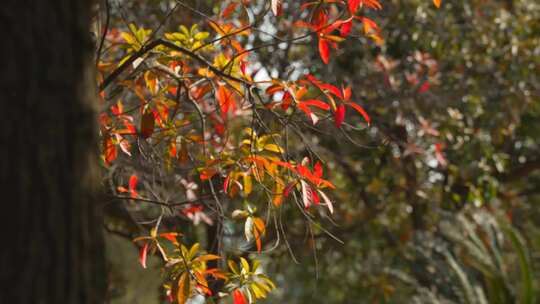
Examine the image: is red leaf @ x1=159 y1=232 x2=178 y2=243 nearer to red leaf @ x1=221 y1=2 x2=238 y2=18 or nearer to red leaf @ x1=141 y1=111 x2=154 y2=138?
red leaf @ x1=141 y1=111 x2=154 y2=138

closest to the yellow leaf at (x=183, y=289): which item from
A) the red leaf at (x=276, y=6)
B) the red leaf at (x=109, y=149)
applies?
the red leaf at (x=109, y=149)

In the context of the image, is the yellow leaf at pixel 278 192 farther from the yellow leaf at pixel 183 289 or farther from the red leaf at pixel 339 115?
the yellow leaf at pixel 183 289

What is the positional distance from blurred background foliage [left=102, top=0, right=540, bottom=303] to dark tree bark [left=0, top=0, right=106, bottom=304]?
3.39 meters

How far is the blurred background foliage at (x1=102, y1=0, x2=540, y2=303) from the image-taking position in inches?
212

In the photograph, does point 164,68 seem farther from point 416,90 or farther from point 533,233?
point 533,233

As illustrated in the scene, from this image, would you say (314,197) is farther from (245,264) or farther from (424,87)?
(424,87)

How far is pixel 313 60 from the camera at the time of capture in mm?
5660

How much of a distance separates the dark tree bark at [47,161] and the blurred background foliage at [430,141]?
133 inches

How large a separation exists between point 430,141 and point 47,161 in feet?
14.4

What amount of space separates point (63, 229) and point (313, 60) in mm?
4544

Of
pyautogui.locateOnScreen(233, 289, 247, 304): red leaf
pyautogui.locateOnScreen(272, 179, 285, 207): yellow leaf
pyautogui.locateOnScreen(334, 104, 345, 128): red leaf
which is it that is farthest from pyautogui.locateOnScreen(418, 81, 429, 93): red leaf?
pyautogui.locateOnScreen(233, 289, 247, 304): red leaf

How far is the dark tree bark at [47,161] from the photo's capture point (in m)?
1.20

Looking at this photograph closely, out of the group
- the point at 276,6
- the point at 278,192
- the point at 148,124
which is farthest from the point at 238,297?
the point at 276,6

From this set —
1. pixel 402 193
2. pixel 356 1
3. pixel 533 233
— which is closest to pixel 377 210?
pixel 402 193
